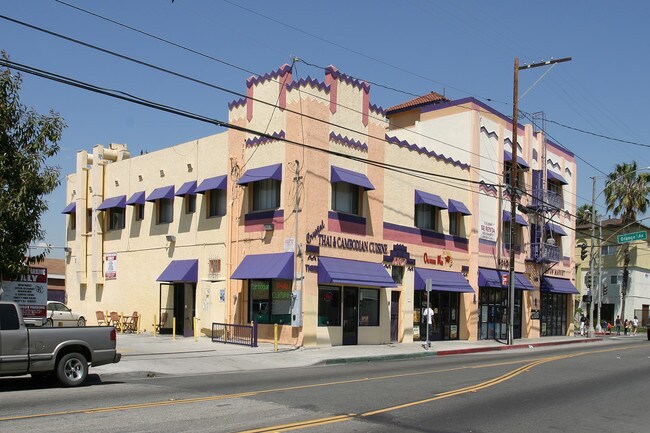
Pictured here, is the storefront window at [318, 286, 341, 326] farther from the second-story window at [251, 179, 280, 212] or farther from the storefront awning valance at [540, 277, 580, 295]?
the storefront awning valance at [540, 277, 580, 295]

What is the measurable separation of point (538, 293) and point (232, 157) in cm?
2264

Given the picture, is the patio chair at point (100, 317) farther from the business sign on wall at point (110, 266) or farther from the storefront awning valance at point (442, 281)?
the storefront awning valance at point (442, 281)

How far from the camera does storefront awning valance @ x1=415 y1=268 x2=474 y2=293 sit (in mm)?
30177

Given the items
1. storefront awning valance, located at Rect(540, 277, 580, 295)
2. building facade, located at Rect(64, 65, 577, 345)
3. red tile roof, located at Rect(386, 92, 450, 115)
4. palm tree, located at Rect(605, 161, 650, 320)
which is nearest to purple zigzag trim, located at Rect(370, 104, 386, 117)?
building facade, located at Rect(64, 65, 577, 345)

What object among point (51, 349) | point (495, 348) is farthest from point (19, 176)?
point (495, 348)

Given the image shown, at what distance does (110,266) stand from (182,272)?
7.69 metres

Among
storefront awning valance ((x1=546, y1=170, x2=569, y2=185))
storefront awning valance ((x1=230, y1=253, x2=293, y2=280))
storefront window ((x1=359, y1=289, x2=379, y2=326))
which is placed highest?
storefront awning valance ((x1=546, y1=170, x2=569, y2=185))

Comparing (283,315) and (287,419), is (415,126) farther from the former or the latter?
(287,419)

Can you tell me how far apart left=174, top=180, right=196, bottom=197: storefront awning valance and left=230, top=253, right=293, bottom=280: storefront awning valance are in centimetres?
470

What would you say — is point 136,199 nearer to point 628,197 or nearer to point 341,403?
point 341,403

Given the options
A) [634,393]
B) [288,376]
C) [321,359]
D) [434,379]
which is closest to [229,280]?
[321,359]

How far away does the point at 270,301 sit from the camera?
85.0 feet

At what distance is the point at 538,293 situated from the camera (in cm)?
4088

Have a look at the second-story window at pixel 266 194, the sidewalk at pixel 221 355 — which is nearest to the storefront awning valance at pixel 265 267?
the second-story window at pixel 266 194
